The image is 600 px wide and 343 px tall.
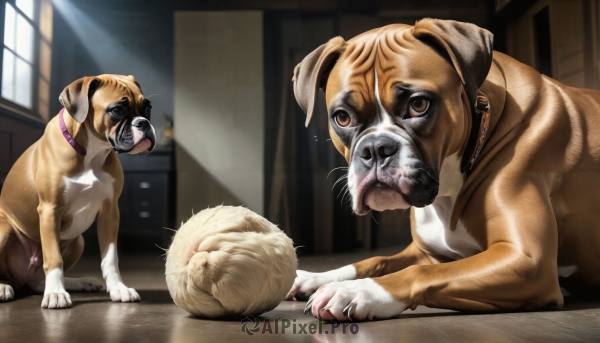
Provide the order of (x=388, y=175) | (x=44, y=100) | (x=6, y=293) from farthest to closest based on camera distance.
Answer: (x=44, y=100)
(x=6, y=293)
(x=388, y=175)

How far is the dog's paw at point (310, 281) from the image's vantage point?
1.84 metres

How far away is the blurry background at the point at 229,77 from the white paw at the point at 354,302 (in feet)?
4.35

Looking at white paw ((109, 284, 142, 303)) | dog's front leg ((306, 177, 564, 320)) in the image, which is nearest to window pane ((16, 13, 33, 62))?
white paw ((109, 284, 142, 303))

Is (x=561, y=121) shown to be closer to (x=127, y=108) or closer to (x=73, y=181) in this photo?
(x=127, y=108)

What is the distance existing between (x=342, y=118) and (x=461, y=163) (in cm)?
38

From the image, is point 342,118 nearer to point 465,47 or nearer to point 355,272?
point 465,47

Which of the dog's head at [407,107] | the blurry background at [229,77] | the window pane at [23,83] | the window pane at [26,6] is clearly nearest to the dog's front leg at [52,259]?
the blurry background at [229,77]

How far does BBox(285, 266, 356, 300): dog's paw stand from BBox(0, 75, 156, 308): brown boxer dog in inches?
20.5

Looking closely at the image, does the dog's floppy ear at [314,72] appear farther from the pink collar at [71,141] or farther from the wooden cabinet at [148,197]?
the wooden cabinet at [148,197]

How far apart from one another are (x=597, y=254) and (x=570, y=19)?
4.84ft

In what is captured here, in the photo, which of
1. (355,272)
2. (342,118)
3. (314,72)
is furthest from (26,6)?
(355,272)

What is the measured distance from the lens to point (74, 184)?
79.9 inches

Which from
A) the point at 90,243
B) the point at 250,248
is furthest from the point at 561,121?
the point at 90,243

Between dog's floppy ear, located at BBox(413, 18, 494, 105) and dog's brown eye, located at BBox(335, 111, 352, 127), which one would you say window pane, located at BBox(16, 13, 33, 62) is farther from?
dog's floppy ear, located at BBox(413, 18, 494, 105)
